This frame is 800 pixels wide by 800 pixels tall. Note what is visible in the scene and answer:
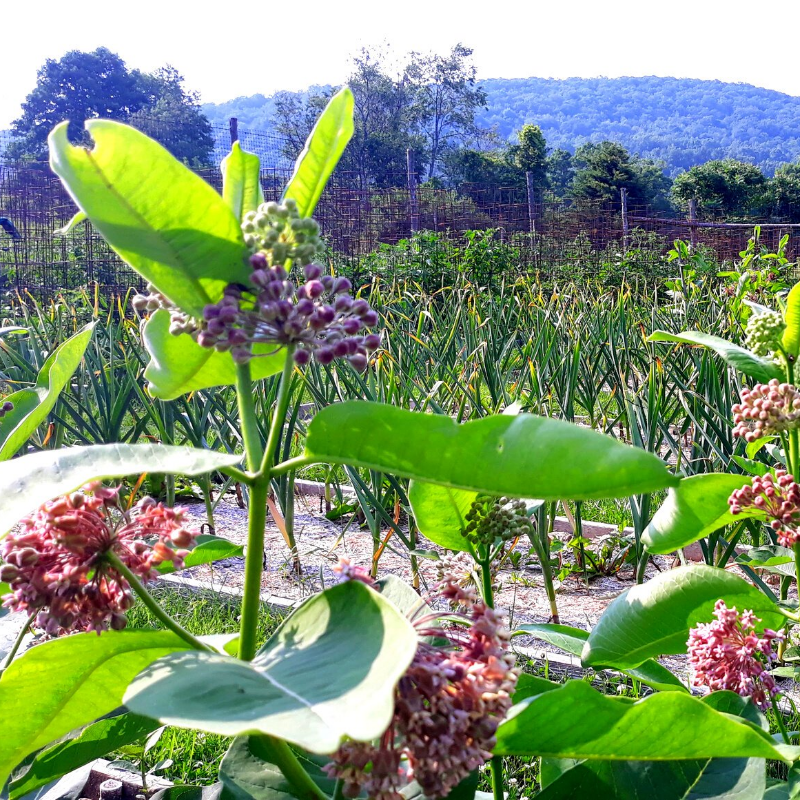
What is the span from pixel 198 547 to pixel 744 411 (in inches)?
23.7

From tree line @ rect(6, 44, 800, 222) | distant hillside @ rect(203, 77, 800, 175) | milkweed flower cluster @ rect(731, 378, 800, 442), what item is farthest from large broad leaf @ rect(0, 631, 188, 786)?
distant hillside @ rect(203, 77, 800, 175)

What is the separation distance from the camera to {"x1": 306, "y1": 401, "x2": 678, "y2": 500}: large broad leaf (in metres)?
0.38

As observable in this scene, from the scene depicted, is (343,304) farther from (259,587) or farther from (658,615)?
(658,615)

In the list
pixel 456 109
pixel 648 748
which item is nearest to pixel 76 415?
pixel 648 748

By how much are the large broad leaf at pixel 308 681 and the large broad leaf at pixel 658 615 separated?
39 cm

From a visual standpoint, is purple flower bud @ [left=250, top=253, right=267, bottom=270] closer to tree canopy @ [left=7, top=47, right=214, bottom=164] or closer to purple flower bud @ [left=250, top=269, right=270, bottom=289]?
purple flower bud @ [left=250, top=269, right=270, bottom=289]

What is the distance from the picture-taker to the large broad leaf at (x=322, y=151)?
506 mm

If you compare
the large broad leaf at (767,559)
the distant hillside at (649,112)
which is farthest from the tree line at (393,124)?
the distant hillside at (649,112)

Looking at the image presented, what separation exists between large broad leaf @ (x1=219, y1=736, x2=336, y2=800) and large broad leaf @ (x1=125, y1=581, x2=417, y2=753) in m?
0.19

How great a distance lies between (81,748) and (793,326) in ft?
2.90

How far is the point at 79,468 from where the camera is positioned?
1.34ft

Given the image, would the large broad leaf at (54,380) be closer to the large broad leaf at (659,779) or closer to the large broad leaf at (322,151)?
the large broad leaf at (322,151)

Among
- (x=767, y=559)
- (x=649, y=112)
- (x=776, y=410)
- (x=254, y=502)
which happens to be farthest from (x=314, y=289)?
(x=649, y=112)

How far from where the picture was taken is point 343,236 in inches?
388
